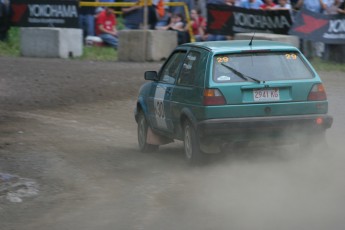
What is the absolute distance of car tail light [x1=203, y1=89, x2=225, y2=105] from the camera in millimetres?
10414

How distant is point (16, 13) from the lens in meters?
26.4

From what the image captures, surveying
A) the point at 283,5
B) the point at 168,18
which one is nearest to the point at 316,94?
the point at 283,5

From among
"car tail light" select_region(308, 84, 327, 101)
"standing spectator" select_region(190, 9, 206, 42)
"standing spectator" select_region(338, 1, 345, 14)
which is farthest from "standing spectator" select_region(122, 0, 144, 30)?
"car tail light" select_region(308, 84, 327, 101)

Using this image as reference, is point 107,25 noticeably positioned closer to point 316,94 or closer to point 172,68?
point 172,68

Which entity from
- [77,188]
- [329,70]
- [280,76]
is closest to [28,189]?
[77,188]

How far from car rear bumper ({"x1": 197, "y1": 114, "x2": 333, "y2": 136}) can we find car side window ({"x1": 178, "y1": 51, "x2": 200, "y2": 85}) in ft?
2.73

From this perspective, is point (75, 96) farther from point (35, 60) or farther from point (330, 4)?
point (330, 4)

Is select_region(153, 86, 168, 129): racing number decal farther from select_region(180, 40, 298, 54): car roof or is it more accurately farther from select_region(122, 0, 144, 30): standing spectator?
select_region(122, 0, 144, 30): standing spectator

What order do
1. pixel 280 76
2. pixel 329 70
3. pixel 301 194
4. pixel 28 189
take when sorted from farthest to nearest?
pixel 329 70
pixel 280 76
pixel 28 189
pixel 301 194

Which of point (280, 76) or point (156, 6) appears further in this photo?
point (156, 6)

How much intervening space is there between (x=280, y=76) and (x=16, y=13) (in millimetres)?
16958

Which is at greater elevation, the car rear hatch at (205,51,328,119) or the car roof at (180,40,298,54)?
the car roof at (180,40,298,54)

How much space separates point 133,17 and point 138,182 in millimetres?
17115

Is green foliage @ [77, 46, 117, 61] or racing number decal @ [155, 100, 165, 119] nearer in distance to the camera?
racing number decal @ [155, 100, 165, 119]
